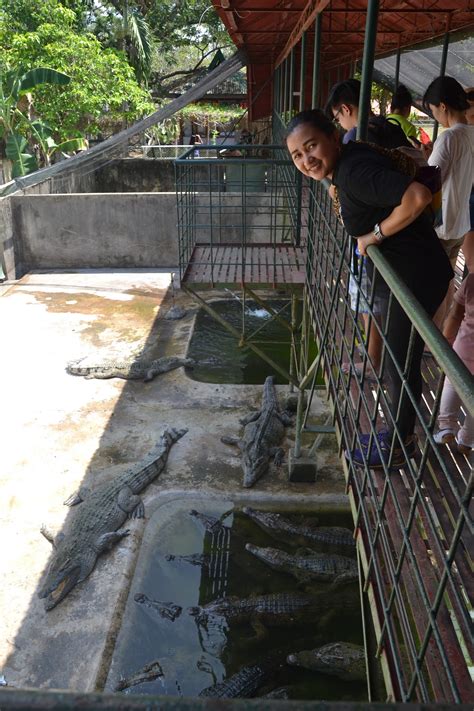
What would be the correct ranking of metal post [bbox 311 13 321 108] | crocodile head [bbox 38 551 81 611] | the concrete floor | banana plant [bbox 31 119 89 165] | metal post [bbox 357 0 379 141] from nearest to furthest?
1. metal post [bbox 357 0 379 141]
2. metal post [bbox 311 13 321 108]
3. the concrete floor
4. crocodile head [bbox 38 551 81 611]
5. banana plant [bbox 31 119 89 165]

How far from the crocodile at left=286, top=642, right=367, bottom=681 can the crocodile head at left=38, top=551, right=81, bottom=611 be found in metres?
1.46

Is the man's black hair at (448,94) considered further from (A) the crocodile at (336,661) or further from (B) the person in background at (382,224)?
(A) the crocodile at (336,661)

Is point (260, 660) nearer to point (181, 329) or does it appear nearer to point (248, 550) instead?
point (248, 550)

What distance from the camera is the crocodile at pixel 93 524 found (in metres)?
3.88

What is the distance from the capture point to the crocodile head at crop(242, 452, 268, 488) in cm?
497

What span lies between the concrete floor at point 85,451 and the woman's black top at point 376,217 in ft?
8.98

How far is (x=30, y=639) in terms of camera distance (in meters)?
3.52

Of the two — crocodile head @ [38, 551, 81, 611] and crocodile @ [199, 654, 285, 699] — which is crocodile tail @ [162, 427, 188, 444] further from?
crocodile @ [199, 654, 285, 699]

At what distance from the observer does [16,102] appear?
1248 centimetres

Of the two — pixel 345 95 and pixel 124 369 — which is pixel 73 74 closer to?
pixel 124 369

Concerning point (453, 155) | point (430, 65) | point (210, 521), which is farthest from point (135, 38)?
point (453, 155)

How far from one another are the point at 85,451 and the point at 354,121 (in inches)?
145

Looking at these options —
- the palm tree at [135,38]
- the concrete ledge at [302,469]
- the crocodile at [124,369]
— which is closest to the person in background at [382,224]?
A: the concrete ledge at [302,469]

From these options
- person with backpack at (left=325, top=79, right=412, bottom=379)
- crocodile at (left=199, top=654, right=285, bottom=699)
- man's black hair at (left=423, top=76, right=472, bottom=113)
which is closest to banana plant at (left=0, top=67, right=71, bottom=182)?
person with backpack at (left=325, top=79, right=412, bottom=379)
